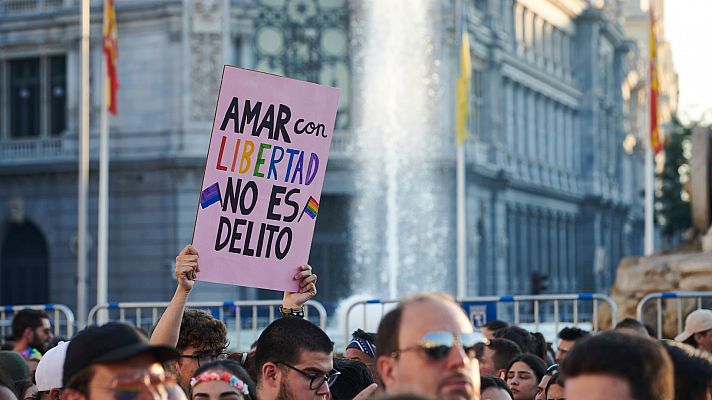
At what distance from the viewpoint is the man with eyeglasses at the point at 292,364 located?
6.00 metres

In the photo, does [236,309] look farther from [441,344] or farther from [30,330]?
[441,344]

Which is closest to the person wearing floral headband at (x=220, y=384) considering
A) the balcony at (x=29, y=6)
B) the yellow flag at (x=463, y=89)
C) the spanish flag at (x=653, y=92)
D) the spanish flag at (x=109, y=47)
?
the spanish flag at (x=653, y=92)

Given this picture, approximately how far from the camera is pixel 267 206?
7008 millimetres

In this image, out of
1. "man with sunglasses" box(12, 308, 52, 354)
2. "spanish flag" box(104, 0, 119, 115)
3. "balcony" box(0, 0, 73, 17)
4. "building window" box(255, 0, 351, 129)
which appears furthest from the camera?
"balcony" box(0, 0, 73, 17)

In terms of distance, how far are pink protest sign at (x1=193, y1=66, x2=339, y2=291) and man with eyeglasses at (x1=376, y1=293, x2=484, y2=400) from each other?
100 inches

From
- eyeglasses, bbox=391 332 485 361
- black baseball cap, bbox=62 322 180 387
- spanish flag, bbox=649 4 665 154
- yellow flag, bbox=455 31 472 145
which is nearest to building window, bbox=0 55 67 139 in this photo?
yellow flag, bbox=455 31 472 145

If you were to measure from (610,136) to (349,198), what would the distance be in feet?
95.7

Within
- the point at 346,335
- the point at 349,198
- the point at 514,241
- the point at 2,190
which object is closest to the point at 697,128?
the point at 346,335

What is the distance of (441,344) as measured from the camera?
13.5 feet

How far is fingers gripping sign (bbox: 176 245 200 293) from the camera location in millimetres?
6258

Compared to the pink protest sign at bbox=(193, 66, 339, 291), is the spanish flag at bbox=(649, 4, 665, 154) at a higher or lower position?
higher

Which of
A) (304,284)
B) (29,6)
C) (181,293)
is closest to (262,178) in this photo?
(304,284)

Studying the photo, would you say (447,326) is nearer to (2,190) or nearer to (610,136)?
(2,190)

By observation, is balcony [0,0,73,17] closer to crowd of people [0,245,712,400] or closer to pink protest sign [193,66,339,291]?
pink protest sign [193,66,339,291]
